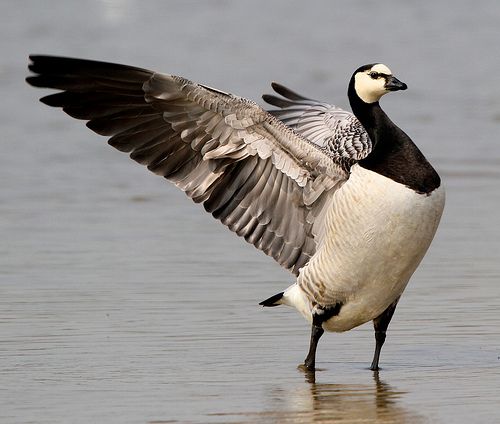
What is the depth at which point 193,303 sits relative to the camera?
9984 mm

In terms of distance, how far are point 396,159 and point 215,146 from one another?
1333mm

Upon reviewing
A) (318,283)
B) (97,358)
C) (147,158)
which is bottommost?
(97,358)

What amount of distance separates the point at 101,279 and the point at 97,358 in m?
2.14

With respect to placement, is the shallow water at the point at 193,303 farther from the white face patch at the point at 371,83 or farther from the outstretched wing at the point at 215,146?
the white face patch at the point at 371,83

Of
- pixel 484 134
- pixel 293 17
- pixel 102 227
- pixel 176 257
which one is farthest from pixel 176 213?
pixel 293 17

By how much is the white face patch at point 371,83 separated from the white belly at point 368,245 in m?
0.63

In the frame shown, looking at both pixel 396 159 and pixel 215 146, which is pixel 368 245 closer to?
pixel 396 159

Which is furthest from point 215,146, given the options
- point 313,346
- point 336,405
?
point 336,405

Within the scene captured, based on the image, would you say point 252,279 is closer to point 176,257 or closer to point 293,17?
point 176,257

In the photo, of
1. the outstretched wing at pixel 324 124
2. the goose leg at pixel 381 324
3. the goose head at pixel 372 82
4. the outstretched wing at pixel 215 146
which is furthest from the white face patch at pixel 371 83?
the goose leg at pixel 381 324

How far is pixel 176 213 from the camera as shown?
13469mm

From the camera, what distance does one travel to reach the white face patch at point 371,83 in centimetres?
885

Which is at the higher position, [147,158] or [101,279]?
[147,158]

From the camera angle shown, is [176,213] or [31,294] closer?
[31,294]
